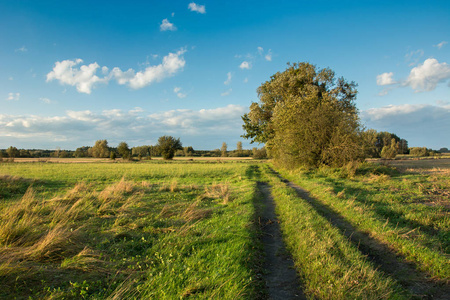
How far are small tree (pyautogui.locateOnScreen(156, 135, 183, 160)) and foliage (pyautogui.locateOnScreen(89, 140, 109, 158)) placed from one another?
3506 cm

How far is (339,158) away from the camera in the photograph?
22.3 meters

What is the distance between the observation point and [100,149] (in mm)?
102438

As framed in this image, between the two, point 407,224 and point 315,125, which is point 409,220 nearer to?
point 407,224

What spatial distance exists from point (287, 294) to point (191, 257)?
2101mm

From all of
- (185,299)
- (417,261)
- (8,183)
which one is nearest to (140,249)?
(185,299)

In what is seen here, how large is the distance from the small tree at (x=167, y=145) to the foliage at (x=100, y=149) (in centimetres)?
3506

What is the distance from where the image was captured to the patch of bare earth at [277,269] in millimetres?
3927

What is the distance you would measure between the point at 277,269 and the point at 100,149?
115 meters

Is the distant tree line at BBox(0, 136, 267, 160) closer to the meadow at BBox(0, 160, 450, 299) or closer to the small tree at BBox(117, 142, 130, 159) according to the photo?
the small tree at BBox(117, 142, 130, 159)

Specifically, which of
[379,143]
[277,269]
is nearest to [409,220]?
[277,269]

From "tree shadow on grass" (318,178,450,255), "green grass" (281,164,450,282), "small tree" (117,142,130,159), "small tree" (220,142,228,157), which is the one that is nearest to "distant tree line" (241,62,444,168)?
"green grass" (281,164,450,282)

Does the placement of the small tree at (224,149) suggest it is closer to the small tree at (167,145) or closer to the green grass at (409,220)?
the small tree at (167,145)

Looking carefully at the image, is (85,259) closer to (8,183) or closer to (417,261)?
(417,261)

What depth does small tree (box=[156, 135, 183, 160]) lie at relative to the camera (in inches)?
3216
